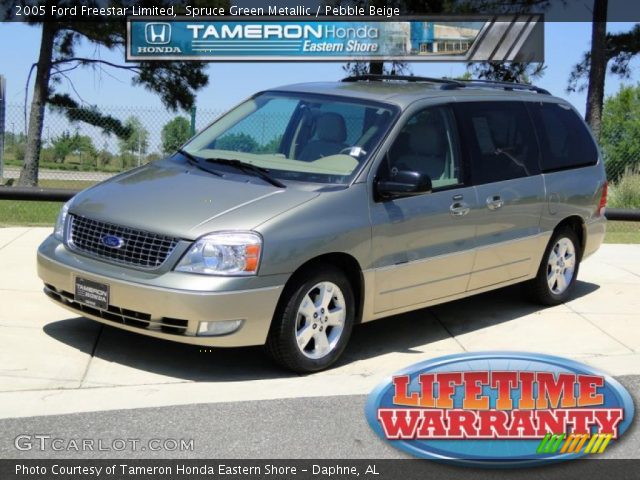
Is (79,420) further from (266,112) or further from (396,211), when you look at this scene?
(266,112)

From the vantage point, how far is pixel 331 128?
7.28 m

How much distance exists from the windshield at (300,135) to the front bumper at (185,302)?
1095 mm

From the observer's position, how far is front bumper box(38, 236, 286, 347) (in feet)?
19.8

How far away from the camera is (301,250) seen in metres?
6.29

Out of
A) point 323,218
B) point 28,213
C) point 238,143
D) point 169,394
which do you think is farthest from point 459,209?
point 28,213

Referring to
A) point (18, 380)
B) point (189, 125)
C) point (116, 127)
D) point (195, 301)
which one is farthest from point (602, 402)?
point (116, 127)

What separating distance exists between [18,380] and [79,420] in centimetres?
85

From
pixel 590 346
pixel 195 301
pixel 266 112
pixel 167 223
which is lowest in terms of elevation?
pixel 590 346

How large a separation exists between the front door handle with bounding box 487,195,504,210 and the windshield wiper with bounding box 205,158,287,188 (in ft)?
5.93

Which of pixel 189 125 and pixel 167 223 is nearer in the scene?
pixel 167 223

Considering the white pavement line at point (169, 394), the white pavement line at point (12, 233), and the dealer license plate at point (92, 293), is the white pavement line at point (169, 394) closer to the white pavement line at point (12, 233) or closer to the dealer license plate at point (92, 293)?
the dealer license plate at point (92, 293)

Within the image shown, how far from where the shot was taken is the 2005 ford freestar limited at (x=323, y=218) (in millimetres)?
Answer: 6156

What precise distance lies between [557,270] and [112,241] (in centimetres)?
417

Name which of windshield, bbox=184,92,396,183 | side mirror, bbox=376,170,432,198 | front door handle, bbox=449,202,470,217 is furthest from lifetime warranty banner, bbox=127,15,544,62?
side mirror, bbox=376,170,432,198
